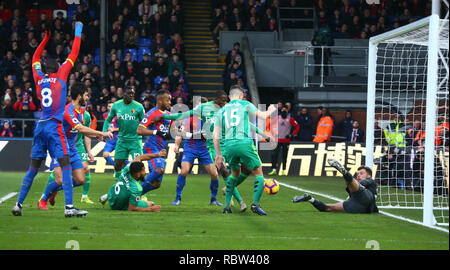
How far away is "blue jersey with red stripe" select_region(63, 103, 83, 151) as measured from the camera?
9.70 meters

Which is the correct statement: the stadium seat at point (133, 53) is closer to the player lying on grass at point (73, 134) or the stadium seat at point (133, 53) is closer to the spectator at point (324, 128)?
the spectator at point (324, 128)

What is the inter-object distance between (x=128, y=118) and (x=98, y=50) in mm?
13895

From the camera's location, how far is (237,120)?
402 inches

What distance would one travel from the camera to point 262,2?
97.3 ft

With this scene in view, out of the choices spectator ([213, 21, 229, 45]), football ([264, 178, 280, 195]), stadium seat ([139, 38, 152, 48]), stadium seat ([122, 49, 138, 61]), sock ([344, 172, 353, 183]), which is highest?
spectator ([213, 21, 229, 45])

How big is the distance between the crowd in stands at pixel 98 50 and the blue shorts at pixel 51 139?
1168 cm

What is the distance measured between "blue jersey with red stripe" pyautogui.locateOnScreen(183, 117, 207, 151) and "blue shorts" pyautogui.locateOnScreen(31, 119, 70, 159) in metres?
3.19

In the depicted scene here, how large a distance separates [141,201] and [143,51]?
52.3 feet

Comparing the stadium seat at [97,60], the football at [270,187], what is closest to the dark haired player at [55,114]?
the football at [270,187]

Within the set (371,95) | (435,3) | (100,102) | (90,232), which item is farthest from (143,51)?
(90,232)

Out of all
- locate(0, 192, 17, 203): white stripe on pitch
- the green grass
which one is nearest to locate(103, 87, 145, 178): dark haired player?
the green grass

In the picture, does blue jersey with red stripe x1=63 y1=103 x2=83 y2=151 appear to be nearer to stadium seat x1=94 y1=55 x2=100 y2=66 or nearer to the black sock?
the black sock

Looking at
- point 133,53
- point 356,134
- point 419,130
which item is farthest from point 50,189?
point 133,53

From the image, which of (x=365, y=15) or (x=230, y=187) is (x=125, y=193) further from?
(x=365, y=15)
